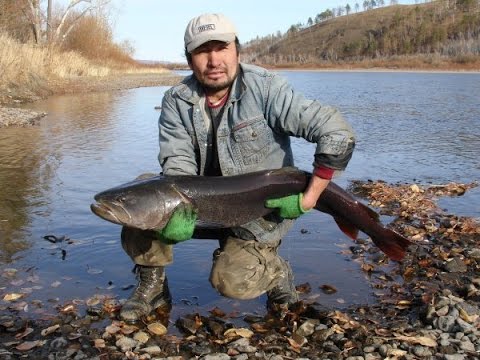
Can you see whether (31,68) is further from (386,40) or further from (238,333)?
(386,40)

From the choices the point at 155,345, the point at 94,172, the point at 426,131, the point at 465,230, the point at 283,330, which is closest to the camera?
the point at 155,345

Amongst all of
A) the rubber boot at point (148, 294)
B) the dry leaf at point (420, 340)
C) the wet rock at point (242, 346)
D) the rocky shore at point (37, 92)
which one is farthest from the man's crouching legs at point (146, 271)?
the rocky shore at point (37, 92)

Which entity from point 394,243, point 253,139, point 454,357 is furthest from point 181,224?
point 454,357

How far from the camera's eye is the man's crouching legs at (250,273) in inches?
146

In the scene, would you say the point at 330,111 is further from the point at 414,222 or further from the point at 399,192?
the point at 399,192

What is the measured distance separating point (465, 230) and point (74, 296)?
405 cm

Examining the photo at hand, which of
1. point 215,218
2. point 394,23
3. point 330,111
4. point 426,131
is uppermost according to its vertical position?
point 394,23

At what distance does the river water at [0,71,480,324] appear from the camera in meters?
4.38

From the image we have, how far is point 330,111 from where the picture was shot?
11.7 ft

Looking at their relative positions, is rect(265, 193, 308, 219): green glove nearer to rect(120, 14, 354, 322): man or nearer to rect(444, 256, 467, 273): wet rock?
rect(120, 14, 354, 322): man

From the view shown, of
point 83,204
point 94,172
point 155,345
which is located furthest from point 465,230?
point 94,172

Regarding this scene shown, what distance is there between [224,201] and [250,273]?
0.56 meters

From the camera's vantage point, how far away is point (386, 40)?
117m

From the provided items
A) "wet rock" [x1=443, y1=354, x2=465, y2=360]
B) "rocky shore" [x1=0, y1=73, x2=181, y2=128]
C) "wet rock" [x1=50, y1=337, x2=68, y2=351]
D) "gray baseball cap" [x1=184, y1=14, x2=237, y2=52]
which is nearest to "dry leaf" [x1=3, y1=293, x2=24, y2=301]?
"wet rock" [x1=50, y1=337, x2=68, y2=351]
